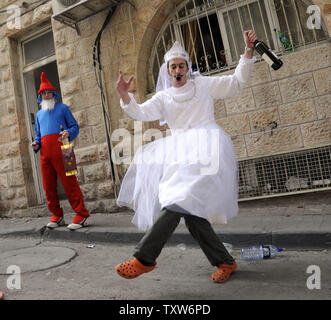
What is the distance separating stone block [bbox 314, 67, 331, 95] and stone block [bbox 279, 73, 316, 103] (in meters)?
0.06

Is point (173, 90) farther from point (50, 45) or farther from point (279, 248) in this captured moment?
Answer: point (50, 45)

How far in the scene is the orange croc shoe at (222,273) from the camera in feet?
8.59

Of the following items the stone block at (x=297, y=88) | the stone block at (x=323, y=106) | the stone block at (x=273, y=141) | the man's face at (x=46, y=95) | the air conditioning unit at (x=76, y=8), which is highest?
the air conditioning unit at (x=76, y=8)

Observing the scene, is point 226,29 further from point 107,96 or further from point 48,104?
point 48,104

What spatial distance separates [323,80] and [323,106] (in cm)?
36

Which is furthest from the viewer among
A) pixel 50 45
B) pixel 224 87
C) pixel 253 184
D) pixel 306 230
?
pixel 50 45

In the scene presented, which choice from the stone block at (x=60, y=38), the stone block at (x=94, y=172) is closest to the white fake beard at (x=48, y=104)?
the stone block at (x=94, y=172)

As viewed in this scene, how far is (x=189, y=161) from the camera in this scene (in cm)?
259

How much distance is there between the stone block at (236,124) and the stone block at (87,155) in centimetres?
229

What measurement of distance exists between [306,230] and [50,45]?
594 cm

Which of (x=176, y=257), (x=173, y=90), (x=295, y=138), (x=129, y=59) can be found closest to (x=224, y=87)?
(x=173, y=90)

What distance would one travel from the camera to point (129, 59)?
18.6ft

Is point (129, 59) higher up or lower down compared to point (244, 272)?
higher up

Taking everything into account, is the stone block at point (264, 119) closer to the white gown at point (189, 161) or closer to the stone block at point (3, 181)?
the white gown at point (189, 161)
